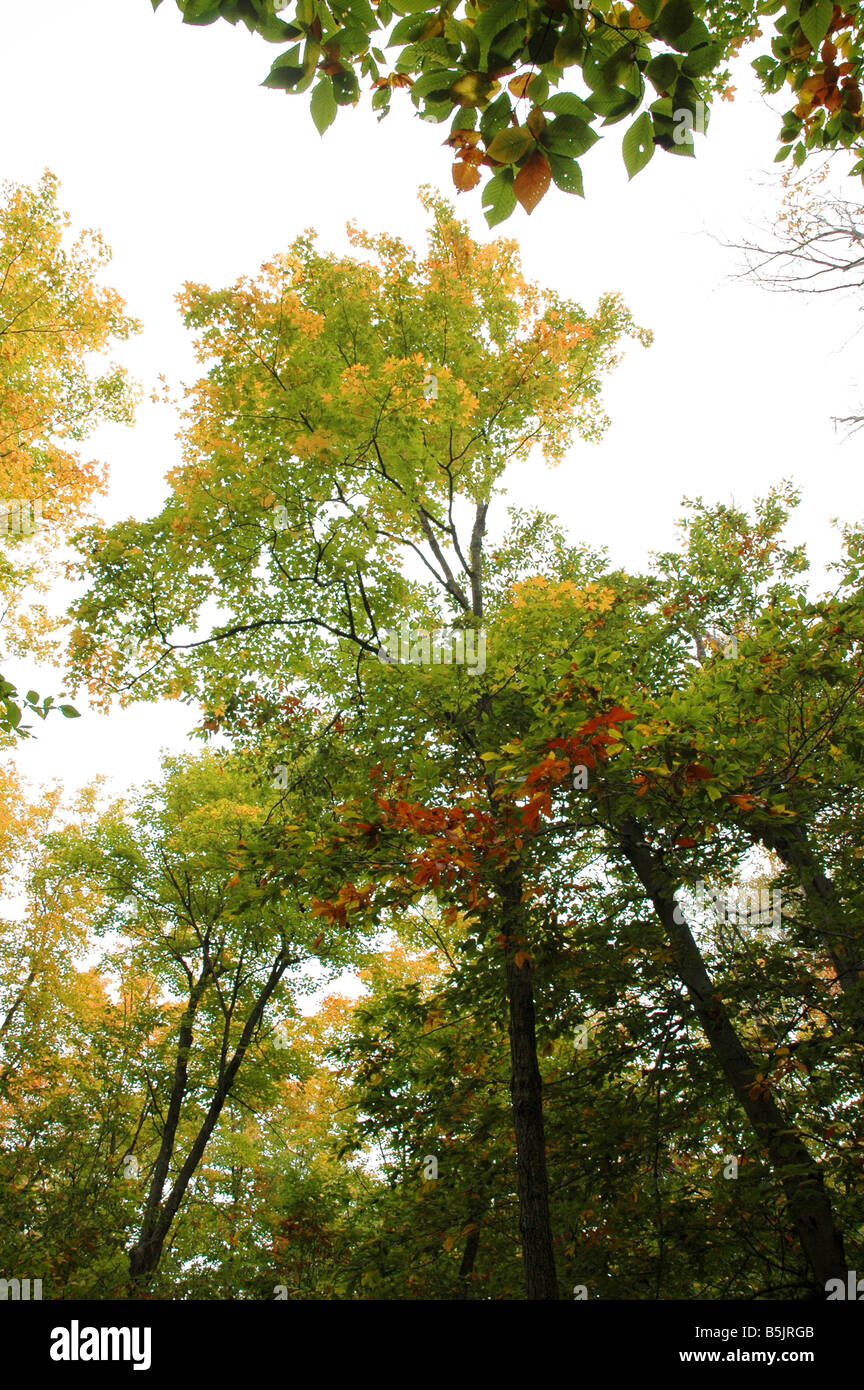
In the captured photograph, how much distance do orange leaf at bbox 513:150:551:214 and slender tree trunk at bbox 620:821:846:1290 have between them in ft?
15.5

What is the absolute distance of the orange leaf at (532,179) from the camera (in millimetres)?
1834

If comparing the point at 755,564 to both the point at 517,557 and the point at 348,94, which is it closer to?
the point at 517,557

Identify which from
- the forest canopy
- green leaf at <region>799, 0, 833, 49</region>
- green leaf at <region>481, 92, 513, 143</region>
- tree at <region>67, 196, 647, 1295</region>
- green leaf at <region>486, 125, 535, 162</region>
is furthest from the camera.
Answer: tree at <region>67, 196, 647, 1295</region>

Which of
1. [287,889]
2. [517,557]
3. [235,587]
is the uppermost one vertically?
[517,557]

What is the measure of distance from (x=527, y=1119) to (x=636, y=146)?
21.8ft

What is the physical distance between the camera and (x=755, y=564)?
12.2m

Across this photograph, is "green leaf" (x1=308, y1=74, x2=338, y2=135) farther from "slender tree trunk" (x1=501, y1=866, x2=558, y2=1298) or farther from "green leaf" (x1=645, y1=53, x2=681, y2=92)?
"slender tree trunk" (x1=501, y1=866, x2=558, y2=1298)

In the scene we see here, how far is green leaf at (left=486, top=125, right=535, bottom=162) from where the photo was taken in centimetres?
177

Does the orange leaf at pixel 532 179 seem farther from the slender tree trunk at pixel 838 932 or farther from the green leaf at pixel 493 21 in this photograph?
the slender tree trunk at pixel 838 932

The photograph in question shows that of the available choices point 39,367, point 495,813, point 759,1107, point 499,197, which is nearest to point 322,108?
point 499,197

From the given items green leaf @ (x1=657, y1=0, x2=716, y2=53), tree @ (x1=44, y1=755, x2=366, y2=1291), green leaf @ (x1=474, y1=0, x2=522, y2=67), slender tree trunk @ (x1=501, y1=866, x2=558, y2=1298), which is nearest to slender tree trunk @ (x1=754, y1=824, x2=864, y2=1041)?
slender tree trunk @ (x1=501, y1=866, x2=558, y2=1298)

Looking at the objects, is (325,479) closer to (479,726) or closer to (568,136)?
(479,726)
